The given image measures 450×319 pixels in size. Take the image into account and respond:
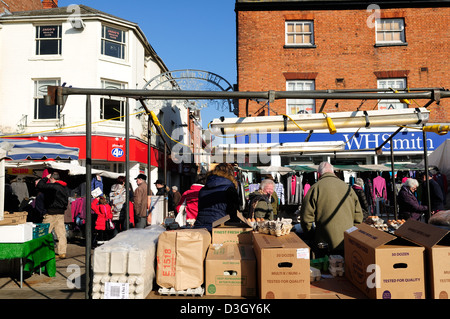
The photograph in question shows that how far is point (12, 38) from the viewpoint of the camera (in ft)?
55.9

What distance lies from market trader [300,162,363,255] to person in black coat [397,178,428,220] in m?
3.73

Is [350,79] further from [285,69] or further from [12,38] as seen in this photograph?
[12,38]

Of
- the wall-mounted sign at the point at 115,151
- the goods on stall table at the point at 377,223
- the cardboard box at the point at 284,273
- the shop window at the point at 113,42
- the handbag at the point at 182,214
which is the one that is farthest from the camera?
the shop window at the point at 113,42

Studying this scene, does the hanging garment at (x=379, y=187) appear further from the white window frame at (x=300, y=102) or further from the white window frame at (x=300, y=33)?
the white window frame at (x=300, y=33)

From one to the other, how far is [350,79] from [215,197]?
→ 1214cm

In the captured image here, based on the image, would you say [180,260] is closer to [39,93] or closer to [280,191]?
[280,191]

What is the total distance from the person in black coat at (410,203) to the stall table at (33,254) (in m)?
7.28

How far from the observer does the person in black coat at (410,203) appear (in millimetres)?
7305

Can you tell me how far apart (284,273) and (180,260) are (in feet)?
2.91

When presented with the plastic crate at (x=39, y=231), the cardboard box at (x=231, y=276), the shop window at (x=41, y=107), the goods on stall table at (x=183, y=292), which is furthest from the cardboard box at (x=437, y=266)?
the shop window at (x=41, y=107)

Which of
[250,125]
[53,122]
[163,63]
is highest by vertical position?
[163,63]

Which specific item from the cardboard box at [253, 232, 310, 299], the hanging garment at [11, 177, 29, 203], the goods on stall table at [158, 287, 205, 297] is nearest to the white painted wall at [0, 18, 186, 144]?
the hanging garment at [11, 177, 29, 203]

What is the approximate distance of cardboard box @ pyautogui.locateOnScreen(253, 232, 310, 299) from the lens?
8.88 feet
